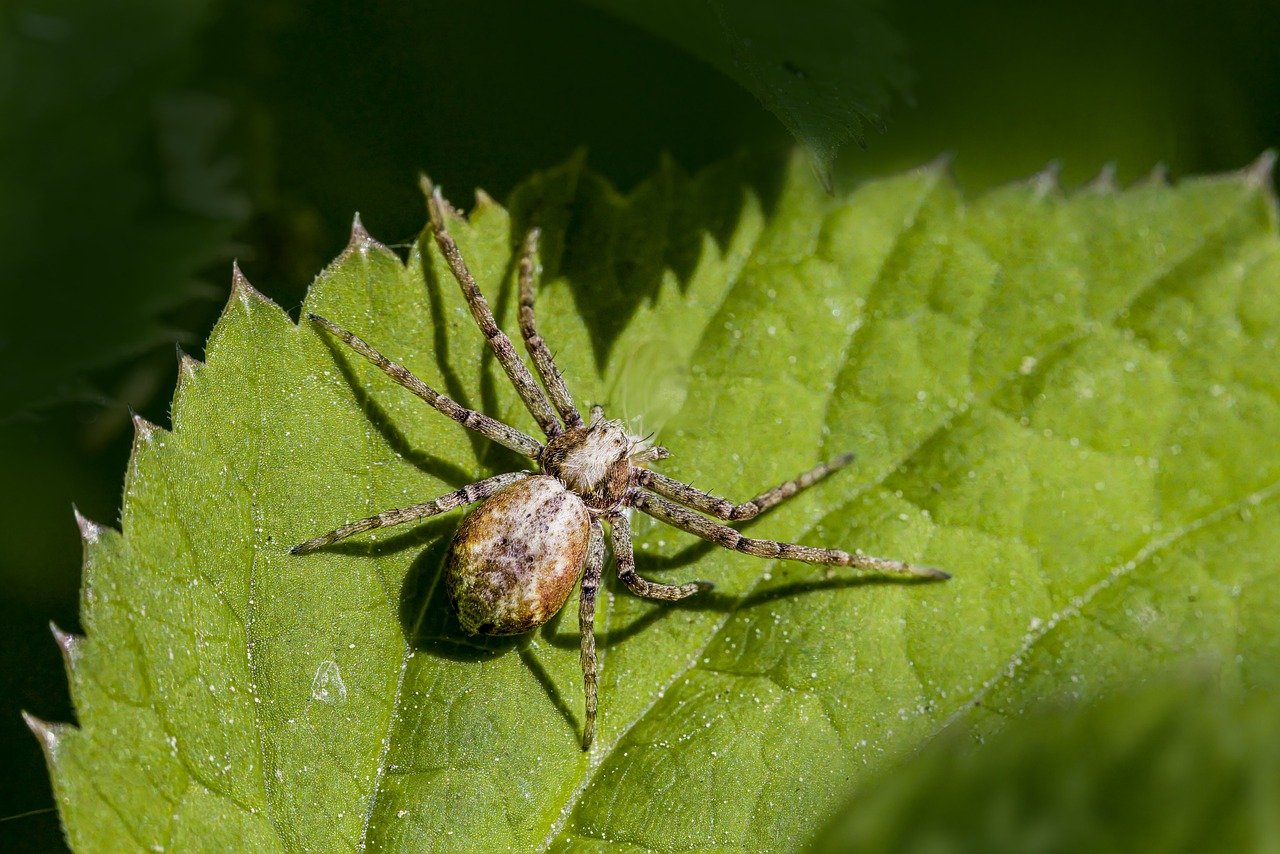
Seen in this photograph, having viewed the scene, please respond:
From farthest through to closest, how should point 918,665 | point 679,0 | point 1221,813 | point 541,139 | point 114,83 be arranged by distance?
1. point 541,139
2. point 114,83
3. point 918,665
4. point 679,0
5. point 1221,813

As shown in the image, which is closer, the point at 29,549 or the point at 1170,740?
the point at 1170,740

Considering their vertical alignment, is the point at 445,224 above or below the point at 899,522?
above

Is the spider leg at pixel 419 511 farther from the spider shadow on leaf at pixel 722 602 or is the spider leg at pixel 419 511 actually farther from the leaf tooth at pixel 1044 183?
the leaf tooth at pixel 1044 183

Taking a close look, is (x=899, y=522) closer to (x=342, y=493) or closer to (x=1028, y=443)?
(x=1028, y=443)

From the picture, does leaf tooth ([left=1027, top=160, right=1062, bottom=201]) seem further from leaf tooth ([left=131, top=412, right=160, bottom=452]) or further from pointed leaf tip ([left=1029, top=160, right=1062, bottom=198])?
leaf tooth ([left=131, top=412, right=160, bottom=452])

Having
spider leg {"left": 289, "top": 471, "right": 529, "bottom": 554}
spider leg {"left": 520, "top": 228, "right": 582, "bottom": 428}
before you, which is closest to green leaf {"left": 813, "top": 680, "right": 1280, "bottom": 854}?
spider leg {"left": 289, "top": 471, "right": 529, "bottom": 554}

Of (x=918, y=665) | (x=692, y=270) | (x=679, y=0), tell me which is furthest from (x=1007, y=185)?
(x=918, y=665)
